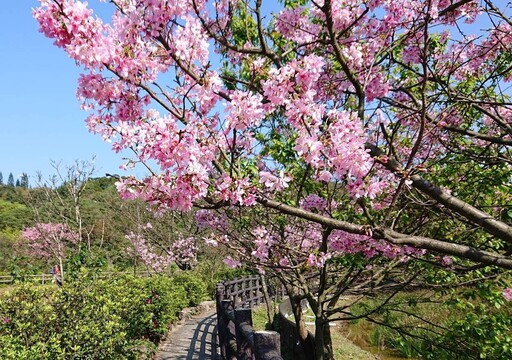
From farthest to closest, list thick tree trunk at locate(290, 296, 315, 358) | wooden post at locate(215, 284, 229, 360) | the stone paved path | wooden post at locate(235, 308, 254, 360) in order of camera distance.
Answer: the stone paved path, thick tree trunk at locate(290, 296, 315, 358), wooden post at locate(215, 284, 229, 360), wooden post at locate(235, 308, 254, 360)

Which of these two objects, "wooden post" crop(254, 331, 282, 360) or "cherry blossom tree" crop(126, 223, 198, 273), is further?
"cherry blossom tree" crop(126, 223, 198, 273)

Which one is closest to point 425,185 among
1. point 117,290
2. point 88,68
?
point 88,68

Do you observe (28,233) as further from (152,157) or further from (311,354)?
(152,157)

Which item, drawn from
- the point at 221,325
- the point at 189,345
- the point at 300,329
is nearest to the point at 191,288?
the point at 189,345

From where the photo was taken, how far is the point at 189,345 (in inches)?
352

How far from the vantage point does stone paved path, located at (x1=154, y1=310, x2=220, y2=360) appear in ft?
26.1

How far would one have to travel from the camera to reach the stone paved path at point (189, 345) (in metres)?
7.94

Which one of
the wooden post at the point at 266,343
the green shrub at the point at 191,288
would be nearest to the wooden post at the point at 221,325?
the wooden post at the point at 266,343

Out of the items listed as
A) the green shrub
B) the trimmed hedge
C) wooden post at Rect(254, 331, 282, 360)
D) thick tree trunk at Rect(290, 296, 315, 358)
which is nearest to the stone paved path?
the trimmed hedge

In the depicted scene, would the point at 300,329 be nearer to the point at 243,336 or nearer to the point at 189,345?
the point at 243,336

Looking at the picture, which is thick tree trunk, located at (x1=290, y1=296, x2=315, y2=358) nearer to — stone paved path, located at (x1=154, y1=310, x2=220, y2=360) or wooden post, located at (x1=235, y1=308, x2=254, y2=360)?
wooden post, located at (x1=235, y1=308, x2=254, y2=360)

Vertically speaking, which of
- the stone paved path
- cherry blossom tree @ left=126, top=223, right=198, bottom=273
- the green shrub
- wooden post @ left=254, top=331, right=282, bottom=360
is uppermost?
cherry blossom tree @ left=126, top=223, right=198, bottom=273

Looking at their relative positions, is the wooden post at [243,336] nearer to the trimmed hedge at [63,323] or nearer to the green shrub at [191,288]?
the trimmed hedge at [63,323]

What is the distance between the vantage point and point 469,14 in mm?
4312
